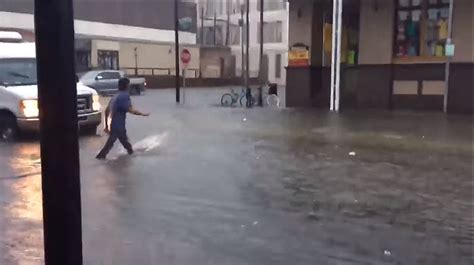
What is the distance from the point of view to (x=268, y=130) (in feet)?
56.8

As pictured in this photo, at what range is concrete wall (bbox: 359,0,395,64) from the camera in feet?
79.8

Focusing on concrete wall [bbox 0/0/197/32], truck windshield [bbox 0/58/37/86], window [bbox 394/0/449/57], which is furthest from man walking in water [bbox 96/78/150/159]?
concrete wall [bbox 0/0/197/32]

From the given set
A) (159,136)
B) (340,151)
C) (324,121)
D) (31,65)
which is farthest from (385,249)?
(324,121)

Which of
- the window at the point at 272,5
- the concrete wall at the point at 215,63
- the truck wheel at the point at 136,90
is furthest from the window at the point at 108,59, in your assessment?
the window at the point at 272,5

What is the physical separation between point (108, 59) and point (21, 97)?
41953 mm

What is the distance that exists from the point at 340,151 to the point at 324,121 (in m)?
6.48

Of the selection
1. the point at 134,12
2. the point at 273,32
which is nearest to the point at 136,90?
the point at 273,32

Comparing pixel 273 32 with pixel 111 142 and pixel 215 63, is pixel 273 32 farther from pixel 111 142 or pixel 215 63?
pixel 111 142

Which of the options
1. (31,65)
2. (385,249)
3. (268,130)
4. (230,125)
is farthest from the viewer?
(230,125)

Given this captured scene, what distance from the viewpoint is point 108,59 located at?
5628 cm

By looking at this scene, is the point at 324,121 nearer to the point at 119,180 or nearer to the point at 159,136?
the point at 159,136

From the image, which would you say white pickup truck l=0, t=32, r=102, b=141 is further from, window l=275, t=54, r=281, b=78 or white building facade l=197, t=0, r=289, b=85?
window l=275, t=54, r=281, b=78

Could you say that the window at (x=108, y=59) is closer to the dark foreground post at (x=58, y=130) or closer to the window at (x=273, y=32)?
the window at (x=273, y=32)

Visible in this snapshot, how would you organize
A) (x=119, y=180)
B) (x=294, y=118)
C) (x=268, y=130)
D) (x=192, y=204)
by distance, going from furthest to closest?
(x=294, y=118), (x=268, y=130), (x=119, y=180), (x=192, y=204)
